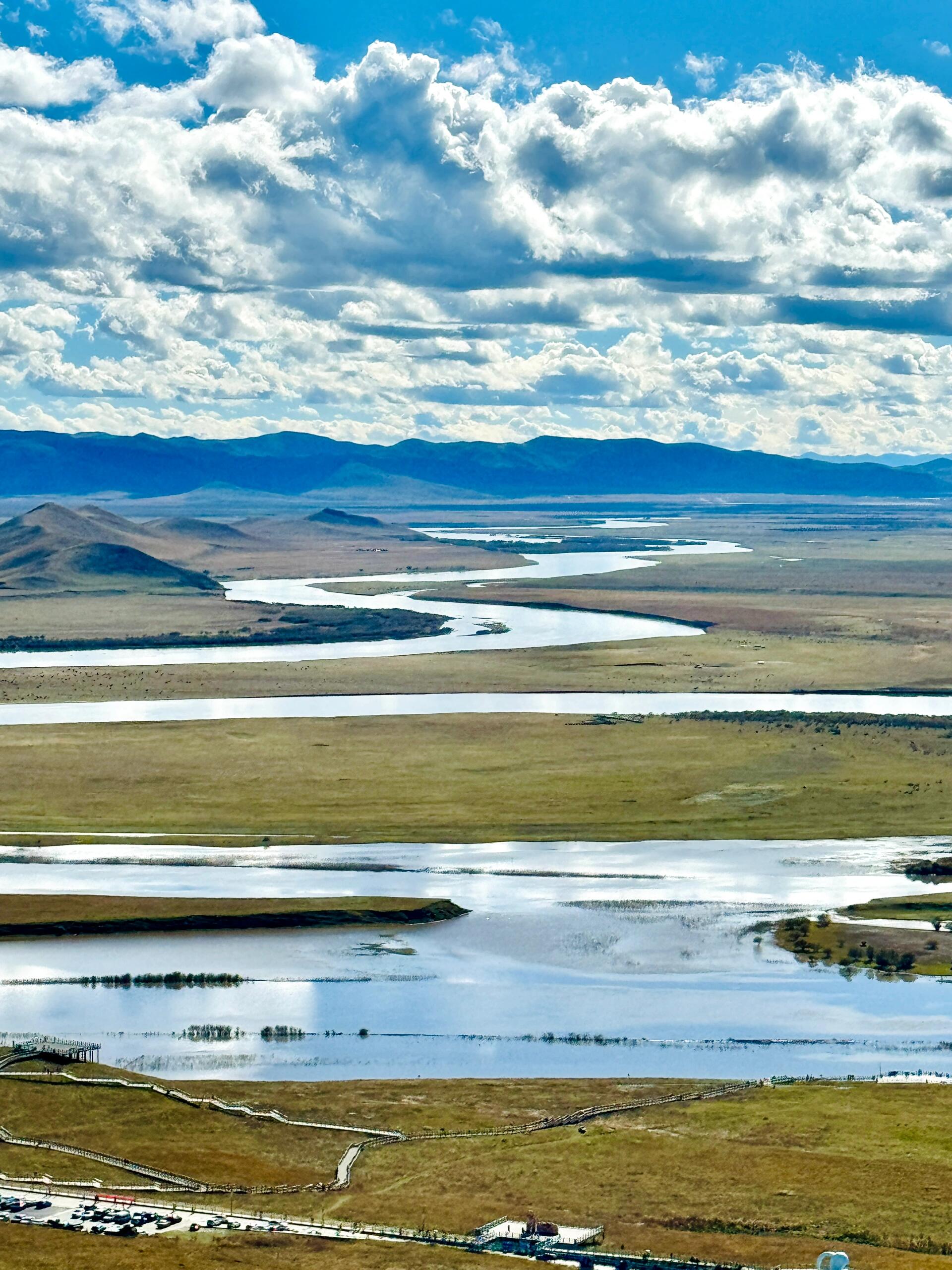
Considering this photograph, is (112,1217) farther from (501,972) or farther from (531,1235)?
(501,972)

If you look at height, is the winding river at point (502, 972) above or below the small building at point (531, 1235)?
above

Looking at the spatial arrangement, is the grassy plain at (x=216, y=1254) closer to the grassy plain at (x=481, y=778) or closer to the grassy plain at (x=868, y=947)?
the grassy plain at (x=868, y=947)

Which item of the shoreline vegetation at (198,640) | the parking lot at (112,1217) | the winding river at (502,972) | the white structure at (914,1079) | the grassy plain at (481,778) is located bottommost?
the parking lot at (112,1217)

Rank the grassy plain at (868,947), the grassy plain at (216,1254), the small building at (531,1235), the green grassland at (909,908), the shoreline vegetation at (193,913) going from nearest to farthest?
the grassy plain at (216,1254), the small building at (531,1235), the grassy plain at (868,947), the shoreline vegetation at (193,913), the green grassland at (909,908)

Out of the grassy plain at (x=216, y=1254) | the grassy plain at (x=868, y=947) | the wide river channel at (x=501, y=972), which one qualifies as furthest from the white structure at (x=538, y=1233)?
the grassy plain at (x=868, y=947)

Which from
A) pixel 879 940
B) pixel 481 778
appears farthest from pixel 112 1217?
pixel 481 778

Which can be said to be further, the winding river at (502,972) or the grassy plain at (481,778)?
the grassy plain at (481,778)

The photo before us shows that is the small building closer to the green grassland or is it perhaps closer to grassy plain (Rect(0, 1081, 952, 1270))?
grassy plain (Rect(0, 1081, 952, 1270))

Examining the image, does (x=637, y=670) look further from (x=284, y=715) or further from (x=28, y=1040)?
Answer: (x=28, y=1040)
